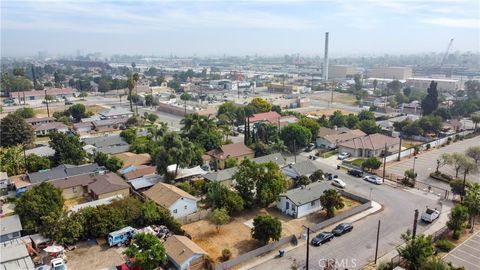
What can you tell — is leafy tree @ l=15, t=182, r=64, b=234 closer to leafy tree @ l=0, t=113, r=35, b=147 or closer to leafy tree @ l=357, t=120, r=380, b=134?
leafy tree @ l=0, t=113, r=35, b=147

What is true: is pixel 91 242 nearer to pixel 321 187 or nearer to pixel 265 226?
pixel 265 226

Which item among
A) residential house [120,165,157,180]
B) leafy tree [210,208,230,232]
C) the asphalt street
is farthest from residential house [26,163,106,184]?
the asphalt street

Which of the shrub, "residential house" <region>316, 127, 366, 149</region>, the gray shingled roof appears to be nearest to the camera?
the shrub

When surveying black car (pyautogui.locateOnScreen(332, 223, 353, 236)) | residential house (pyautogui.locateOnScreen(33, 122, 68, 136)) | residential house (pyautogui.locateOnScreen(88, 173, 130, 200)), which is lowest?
black car (pyautogui.locateOnScreen(332, 223, 353, 236))

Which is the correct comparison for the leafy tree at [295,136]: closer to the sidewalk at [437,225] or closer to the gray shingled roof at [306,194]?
the gray shingled roof at [306,194]

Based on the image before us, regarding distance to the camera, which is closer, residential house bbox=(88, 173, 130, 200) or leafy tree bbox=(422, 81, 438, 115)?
residential house bbox=(88, 173, 130, 200)

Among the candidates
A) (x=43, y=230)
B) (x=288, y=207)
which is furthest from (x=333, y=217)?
(x=43, y=230)
